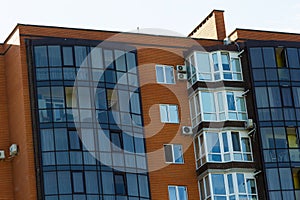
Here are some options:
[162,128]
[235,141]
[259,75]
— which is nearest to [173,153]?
[162,128]

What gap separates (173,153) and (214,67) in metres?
5.14

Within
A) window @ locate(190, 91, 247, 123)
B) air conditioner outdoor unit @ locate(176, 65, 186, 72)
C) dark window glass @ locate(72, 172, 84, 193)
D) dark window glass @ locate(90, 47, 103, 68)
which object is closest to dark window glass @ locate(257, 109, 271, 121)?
window @ locate(190, 91, 247, 123)

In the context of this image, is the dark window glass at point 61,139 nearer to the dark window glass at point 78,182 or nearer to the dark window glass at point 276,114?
the dark window glass at point 78,182

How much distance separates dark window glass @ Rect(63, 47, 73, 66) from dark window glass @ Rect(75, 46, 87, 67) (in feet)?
0.85

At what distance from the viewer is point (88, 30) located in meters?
50.5

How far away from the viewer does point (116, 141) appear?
47.6 metres

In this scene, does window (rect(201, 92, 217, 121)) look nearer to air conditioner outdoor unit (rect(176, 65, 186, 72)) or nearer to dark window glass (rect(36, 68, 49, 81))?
air conditioner outdoor unit (rect(176, 65, 186, 72))

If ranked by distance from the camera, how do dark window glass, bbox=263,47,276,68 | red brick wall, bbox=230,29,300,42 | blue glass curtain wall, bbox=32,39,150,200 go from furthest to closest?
1. red brick wall, bbox=230,29,300,42
2. dark window glass, bbox=263,47,276,68
3. blue glass curtain wall, bbox=32,39,150,200

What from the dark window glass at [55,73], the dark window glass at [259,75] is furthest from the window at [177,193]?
the dark window glass at [55,73]

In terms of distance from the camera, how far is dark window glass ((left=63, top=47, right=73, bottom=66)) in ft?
158

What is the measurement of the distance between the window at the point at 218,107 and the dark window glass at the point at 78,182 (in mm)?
7409

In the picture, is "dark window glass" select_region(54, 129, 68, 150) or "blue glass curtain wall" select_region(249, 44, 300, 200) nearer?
"dark window glass" select_region(54, 129, 68, 150)

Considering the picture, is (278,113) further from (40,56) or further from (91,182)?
(40,56)

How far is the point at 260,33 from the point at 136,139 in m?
10.5
